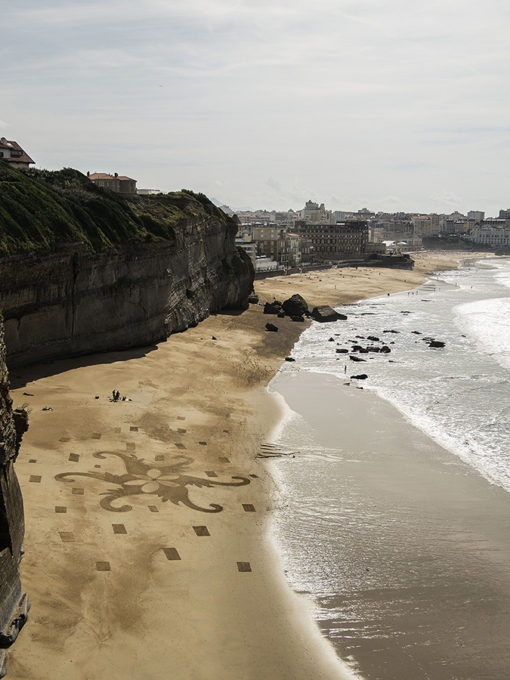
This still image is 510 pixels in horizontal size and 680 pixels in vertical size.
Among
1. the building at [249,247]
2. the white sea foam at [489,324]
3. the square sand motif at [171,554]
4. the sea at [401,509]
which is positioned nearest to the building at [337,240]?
the building at [249,247]

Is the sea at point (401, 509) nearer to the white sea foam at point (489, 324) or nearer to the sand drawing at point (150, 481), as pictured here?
the sand drawing at point (150, 481)

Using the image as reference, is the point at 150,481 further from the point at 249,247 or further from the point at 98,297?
the point at 249,247

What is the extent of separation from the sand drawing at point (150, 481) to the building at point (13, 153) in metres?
48.4

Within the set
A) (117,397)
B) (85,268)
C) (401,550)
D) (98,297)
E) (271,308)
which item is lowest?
(401,550)

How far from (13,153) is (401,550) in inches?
2362

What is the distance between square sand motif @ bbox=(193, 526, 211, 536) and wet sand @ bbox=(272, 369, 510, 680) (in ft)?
7.27

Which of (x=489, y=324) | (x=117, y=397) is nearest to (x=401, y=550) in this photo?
(x=117, y=397)

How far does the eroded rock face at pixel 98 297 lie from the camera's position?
29969mm

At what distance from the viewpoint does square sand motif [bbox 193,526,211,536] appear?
17109mm

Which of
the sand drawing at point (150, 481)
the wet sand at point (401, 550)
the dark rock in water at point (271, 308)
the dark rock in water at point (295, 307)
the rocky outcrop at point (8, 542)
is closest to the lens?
the rocky outcrop at point (8, 542)

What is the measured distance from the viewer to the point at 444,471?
2284 cm

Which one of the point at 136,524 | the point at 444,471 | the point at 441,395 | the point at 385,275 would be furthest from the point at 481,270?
the point at 136,524

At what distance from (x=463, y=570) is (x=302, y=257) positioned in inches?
4969

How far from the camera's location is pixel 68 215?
113 feet
